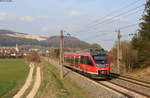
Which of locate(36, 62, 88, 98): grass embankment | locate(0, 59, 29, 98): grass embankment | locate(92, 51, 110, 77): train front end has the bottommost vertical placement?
locate(0, 59, 29, 98): grass embankment

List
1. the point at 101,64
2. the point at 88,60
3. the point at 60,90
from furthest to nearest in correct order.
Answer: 1. the point at 88,60
2. the point at 101,64
3. the point at 60,90

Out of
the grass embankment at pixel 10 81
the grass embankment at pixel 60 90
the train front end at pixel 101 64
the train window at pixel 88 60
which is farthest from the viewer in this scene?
the train window at pixel 88 60

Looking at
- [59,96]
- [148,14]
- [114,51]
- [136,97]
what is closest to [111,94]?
[136,97]

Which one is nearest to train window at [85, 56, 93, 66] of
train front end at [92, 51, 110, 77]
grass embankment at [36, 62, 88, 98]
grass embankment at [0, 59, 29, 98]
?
train front end at [92, 51, 110, 77]

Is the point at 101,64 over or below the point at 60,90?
over

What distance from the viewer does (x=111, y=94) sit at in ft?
57.4

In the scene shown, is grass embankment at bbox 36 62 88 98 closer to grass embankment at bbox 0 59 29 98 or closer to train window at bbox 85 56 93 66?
train window at bbox 85 56 93 66

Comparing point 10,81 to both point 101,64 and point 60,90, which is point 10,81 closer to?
point 101,64

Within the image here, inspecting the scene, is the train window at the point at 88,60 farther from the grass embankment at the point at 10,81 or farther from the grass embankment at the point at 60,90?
the grass embankment at the point at 10,81

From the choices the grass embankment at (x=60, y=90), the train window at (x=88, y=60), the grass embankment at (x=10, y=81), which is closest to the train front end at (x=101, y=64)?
the train window at (x=88, y=60)

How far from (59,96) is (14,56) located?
551 ft

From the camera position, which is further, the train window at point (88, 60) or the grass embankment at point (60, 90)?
the train window at point (88, 60)

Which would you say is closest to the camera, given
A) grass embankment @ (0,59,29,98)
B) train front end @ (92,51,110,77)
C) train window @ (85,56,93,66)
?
grass embankment @ (0,59,29,98)

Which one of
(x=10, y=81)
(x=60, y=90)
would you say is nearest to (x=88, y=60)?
(x=60, y=90)
